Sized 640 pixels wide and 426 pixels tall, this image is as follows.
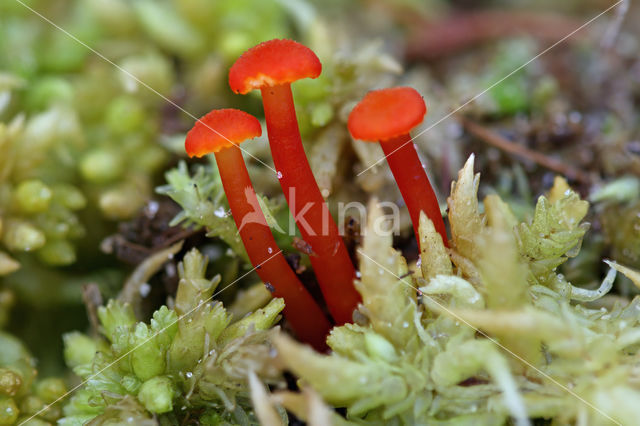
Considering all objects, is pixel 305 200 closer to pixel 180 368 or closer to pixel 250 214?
pixel 250 214

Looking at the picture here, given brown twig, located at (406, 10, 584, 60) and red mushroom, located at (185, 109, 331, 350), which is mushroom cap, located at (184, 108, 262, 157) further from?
brown twig, located at (406, 10, 584, 60)

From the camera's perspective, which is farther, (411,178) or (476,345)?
(411,178)

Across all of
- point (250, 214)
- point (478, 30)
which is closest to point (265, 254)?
point (250, 214)

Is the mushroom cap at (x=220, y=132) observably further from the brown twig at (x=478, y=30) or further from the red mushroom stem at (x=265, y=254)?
the brown twig at (x=478, y=30)

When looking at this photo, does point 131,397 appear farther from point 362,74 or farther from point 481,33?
point 481,33

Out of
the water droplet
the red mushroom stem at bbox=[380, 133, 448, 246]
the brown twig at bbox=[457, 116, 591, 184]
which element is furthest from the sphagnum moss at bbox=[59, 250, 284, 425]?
the brown twig at bbox=[457, 116, 591, 184]
